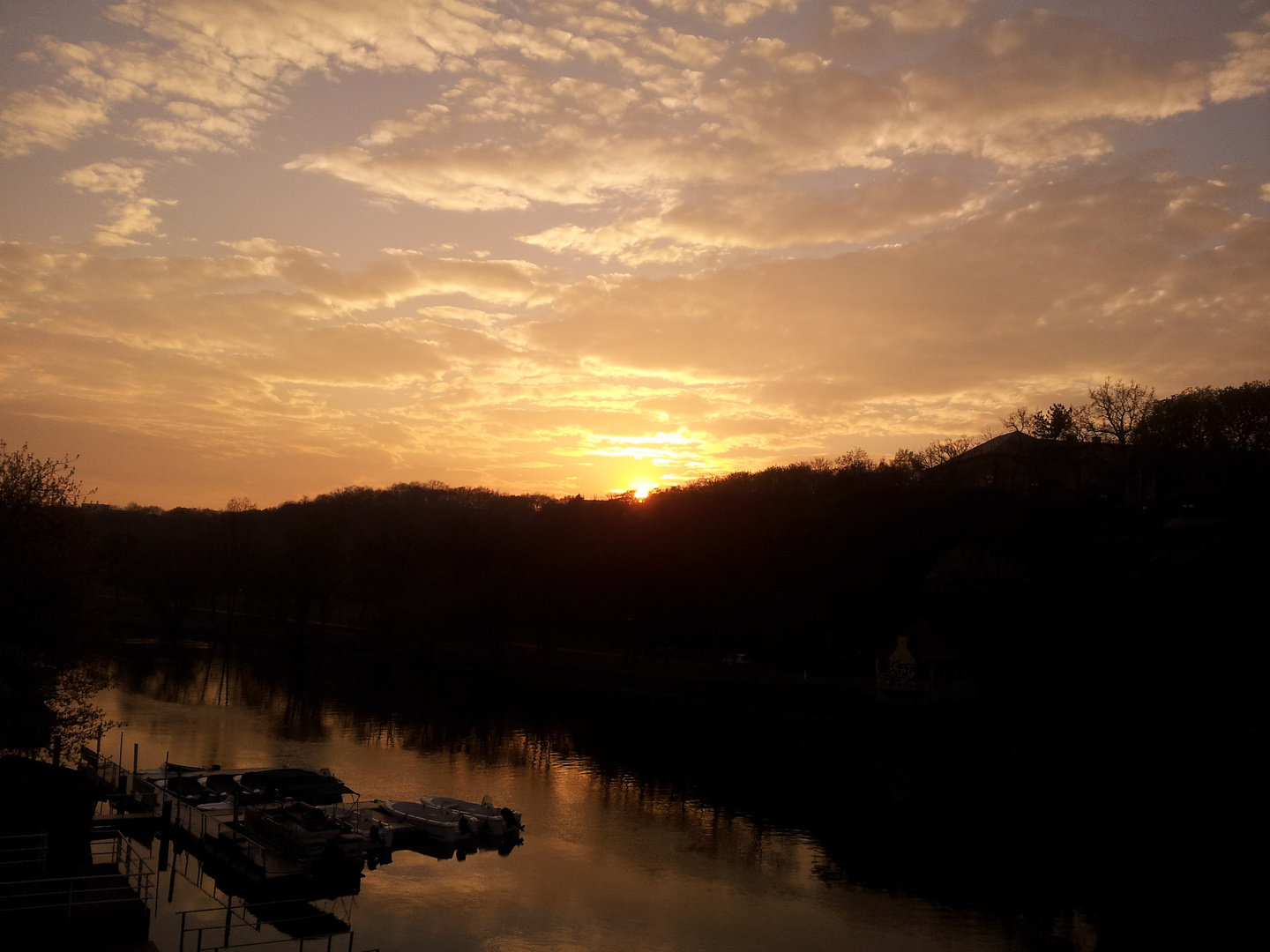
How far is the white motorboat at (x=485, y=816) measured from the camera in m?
32.4

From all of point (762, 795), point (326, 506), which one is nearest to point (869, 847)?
point (762, 795)

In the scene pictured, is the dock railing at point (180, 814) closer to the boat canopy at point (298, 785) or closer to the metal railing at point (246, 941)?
the boat canopy at point (298, 785)

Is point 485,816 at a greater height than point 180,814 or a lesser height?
greater

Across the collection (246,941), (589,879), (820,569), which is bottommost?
(589,879)

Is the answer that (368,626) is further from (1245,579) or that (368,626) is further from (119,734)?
(1245,579)

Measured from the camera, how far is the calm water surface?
24953mm

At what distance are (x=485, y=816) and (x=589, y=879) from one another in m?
5.10

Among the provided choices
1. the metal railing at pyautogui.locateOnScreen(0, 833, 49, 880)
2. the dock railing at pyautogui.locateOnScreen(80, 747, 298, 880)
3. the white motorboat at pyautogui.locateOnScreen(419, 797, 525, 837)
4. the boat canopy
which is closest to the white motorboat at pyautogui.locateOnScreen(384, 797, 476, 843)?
the white motorboat at pyautogui.locateOnScreen(419, 797, 525, 837)

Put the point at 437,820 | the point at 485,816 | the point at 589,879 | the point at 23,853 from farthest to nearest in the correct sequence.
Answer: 1. the point at 485,816
2. the point at 437,820
3. the point at 589,879
4. the point at 23,853

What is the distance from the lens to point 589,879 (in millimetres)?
29484

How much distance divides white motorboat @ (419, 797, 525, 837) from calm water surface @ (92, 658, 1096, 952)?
0.91 m

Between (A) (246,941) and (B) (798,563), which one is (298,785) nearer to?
(A) (246,941)

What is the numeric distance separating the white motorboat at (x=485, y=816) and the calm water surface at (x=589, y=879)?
91 cm

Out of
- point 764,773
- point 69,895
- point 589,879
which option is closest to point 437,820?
point 589,879
